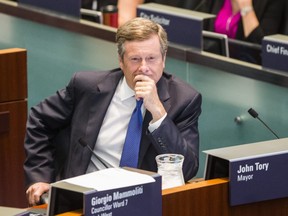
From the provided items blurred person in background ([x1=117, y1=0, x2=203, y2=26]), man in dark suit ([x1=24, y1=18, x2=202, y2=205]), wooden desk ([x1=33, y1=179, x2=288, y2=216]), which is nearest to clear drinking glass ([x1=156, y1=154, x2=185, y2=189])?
wooden desk ([x1=33, y1=179, x2=288, y2=216])

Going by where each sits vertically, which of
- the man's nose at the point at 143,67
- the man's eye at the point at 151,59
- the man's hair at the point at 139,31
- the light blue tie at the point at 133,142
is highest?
the man's hair at the point at 139,31

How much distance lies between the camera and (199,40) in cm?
402

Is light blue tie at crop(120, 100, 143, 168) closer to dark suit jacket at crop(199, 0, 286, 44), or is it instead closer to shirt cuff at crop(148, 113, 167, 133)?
shirt cuff at crop(148, 113, 167, 133)

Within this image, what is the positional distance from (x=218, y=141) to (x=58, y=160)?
117cm

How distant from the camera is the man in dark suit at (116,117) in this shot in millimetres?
2684

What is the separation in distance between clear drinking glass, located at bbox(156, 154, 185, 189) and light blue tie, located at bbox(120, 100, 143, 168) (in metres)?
0.33

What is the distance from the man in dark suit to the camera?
8.80 feet

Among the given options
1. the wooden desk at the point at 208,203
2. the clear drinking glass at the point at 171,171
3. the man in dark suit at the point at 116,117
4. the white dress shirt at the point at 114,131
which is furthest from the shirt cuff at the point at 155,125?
the wooden desk at the point at 208,203

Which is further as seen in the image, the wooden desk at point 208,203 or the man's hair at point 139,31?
the man's hair at point 139,31

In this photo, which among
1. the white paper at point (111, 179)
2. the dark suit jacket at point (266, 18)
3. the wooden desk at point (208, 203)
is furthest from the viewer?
the dark suit jacket at point (266, 18)

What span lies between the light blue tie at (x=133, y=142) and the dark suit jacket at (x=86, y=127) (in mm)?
15

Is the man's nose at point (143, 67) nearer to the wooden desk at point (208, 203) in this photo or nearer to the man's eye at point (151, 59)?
the man's eye at point (151, 59)

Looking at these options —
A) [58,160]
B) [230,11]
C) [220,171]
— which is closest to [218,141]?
[230,11]

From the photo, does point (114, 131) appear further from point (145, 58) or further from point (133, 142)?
point (145, 58)
